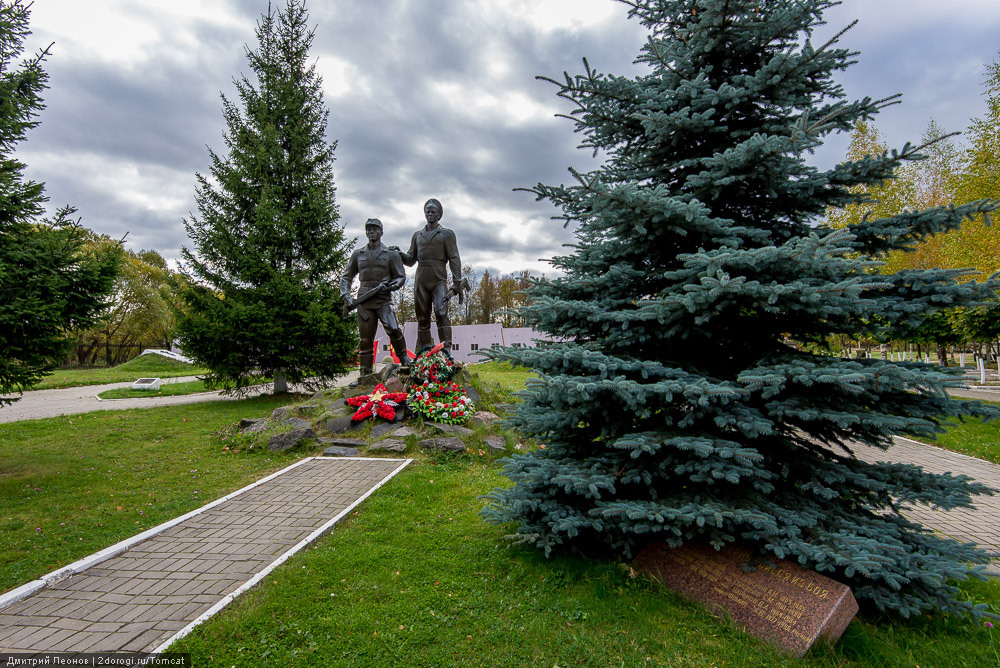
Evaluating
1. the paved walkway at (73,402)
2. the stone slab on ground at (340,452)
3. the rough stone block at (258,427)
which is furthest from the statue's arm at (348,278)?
the paved walkway at (73,402)

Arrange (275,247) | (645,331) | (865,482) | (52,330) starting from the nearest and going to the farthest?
(865,482)
(645,331)
(52,330)
(275,247)

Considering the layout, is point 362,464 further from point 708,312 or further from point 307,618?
point 708,312

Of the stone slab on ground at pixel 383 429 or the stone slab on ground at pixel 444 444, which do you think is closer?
the stone slab on ground at pixel 444 444

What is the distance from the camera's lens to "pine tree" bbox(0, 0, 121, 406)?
4.86 metres

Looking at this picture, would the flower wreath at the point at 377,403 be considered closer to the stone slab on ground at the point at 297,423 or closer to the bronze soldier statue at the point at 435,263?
the stone slab on ground at the point at 297,423

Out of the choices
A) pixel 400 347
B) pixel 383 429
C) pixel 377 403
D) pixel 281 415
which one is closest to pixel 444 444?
pixel 383 429

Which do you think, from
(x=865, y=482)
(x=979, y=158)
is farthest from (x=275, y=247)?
(x=979, y=158)

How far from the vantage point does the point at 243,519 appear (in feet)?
14.2

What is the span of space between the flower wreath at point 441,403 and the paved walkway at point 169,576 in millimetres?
2523

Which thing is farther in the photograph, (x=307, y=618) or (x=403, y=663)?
(x=307, y=618)

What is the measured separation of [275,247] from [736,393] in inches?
511

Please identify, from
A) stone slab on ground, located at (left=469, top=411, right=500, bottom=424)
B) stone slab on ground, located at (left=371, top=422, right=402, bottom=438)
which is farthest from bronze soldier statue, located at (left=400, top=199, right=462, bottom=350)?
stone slab on ground, located at (left=371, top=422, right=402, bottom=438)

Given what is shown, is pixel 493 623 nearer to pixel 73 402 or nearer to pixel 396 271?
pixel 396 271

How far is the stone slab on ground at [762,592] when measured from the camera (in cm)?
243
